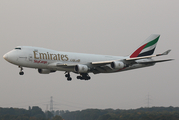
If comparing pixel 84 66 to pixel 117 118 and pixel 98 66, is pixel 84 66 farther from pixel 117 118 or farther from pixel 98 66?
pixel 117 118

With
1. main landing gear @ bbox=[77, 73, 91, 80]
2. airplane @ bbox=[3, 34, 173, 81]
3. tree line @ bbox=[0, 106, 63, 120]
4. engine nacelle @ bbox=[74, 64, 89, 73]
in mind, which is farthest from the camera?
tree line @ bbox=[0, 106, 63, 120]

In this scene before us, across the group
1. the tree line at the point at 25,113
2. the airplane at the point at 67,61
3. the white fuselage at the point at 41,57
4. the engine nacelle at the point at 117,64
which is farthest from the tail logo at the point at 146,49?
the tree line at the point at 25,113

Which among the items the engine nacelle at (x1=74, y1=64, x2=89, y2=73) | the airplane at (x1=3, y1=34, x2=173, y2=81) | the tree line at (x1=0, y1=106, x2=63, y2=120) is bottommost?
the tree line at (x1=0, y1=106, x2=63, y2=120)

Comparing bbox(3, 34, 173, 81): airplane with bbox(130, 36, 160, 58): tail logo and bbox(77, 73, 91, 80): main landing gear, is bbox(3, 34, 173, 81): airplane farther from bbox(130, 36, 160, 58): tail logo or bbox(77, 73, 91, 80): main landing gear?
bbox(130, 36, 160, 58): tail logo

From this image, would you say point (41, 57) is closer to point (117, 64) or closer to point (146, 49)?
point (117, 64)

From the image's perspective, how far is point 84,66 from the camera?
48.7 m

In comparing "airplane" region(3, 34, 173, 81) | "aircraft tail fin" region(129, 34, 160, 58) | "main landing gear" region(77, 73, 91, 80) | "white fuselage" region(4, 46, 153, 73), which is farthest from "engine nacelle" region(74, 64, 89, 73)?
"aircraft tail fin" region(129, 34, 160, 58)

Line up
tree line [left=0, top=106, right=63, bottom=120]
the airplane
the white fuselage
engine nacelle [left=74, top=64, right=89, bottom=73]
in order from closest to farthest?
the white fuselage
the airplane
engine nacelle [left=74, top=64, right=89, bottom=73]
tree line [left=0, top=106, right=63, bottom=120]

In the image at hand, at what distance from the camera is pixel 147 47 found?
59.2m

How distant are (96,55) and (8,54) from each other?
17560 millimetres

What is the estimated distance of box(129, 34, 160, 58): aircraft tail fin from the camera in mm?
58716

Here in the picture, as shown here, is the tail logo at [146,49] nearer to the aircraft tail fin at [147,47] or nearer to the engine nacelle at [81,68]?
the aircraft tail fin at [147,47]

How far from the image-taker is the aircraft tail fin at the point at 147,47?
193 feet

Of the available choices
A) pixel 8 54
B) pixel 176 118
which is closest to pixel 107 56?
pixel 8 54
